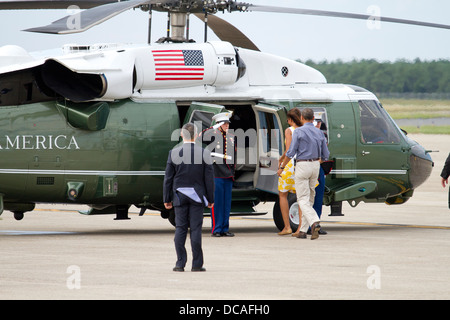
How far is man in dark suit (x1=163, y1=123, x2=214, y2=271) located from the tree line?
137ft

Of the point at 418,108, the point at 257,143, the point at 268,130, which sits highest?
the point at 268,130

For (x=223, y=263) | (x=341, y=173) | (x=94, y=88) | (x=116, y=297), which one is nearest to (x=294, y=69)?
(x=341, y=173)

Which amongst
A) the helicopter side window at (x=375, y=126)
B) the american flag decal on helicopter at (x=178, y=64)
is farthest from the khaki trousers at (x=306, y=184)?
the american flag decal on helicopter at (x=178, y=64)

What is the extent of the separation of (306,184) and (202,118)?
206cm

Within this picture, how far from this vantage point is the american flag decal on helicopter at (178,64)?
14.9 meters

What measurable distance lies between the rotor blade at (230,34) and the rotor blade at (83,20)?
10.6 ft

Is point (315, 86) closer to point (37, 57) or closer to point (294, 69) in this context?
point (294, 69)

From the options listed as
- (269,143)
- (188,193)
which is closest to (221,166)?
(269,143)

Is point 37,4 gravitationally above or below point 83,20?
above

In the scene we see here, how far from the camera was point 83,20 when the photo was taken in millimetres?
12375

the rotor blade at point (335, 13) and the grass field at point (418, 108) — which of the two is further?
the grass field at point (418, 108)

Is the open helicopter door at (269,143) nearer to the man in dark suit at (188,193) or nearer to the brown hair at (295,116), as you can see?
the brown hair at (295,116)

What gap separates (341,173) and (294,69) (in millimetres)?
2022

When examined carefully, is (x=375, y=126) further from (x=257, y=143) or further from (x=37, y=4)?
(x=37, y=4)
